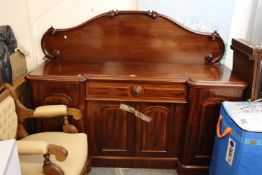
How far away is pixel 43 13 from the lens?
6.23 feet

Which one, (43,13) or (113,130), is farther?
(43,13)

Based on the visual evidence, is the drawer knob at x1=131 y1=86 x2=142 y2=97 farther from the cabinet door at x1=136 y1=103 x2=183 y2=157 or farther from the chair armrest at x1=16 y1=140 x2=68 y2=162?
the chair armrest at x1=16 y1=140 x2=68 y2=162

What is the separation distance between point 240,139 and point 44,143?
40.1 inches

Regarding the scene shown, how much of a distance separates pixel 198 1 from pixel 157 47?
469 millimetres

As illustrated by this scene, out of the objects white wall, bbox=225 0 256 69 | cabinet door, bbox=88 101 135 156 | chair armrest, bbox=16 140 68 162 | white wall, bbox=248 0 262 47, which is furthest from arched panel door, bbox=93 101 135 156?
white wall, bbox=248 0 262 47

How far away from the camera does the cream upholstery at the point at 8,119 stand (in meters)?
1.31

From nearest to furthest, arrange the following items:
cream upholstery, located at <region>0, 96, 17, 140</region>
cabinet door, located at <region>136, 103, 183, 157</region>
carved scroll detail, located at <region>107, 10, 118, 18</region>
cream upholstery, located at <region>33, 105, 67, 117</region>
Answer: cream upholstery, located at <region>0, 96, 17, 140</region>
cream upholstery, located at <region>33, 105, 67, 117</region>
cabinet door, located at <region>136, 103, 183, 157</region>
carved scroll detail, located at <region>107, 10, 118, 18</region>

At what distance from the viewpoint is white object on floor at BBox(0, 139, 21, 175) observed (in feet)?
2.79

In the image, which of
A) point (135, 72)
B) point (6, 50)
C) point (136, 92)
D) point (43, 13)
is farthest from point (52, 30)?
point (136, 92)

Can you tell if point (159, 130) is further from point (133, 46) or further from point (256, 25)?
point (256, 25)

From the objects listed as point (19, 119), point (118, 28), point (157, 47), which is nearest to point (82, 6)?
point (118, 28)

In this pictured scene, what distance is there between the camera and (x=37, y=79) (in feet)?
5.26

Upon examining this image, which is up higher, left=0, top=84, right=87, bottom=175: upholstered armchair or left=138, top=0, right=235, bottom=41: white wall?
left=138, top=0, right=235, bottom=41: white wall

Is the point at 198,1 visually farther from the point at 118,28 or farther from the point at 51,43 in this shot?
the point at 51,43
